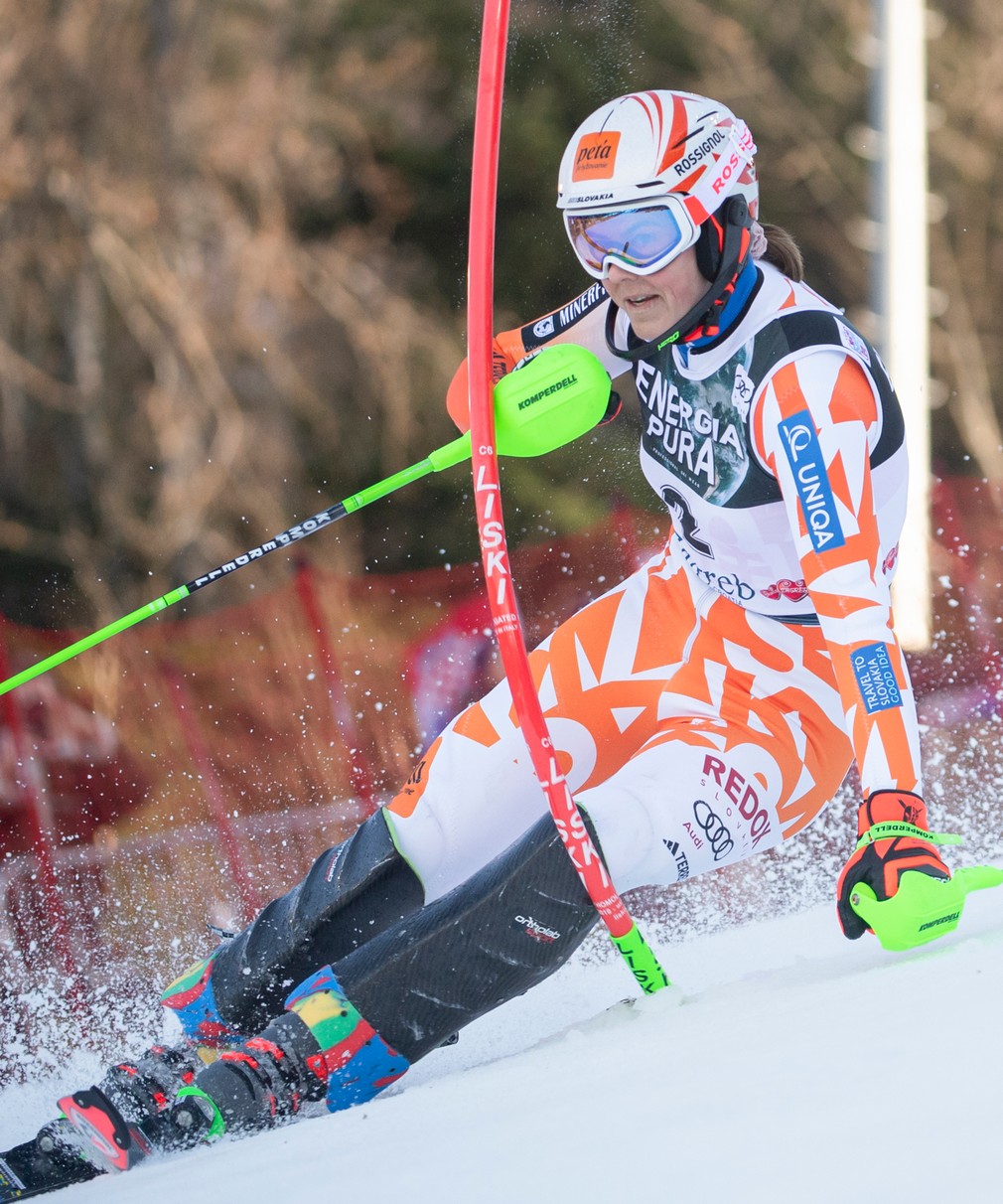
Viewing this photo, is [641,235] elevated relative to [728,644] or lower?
elevated

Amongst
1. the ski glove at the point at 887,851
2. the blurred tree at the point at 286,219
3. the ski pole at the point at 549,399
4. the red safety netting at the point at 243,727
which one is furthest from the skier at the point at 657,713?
the blurred tree at the point at 286,219

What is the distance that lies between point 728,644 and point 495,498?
1.37 feet

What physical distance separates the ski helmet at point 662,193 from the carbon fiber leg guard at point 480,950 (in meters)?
0.68

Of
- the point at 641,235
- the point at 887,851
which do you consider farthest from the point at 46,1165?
the point at 641,235

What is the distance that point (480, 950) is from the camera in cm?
157

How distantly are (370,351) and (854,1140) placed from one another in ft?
21.9

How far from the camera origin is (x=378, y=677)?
4348 mm

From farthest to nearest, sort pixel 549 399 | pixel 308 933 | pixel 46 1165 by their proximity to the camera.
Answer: pixel 308 933 < pixel 549 399 < pixel 46 1165

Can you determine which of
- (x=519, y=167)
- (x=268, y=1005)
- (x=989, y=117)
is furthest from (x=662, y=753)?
(x=989, y=117)


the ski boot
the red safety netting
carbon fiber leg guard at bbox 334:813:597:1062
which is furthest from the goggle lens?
the red safety netting

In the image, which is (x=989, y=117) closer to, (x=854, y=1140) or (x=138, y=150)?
(x=138, y=150)

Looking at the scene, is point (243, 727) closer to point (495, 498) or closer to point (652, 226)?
point (495, 498)

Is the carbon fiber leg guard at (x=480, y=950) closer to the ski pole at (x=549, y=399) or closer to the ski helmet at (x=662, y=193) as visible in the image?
the ski pole at (x=549, y=399)

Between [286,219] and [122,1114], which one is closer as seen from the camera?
[122,1114]
